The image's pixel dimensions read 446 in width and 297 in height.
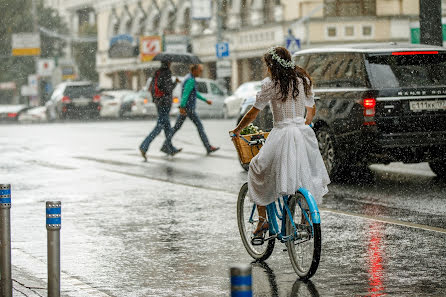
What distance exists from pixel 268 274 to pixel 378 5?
44.8 m

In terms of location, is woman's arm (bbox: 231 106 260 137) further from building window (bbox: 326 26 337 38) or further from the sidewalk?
building window (bbox: 326 26 337 38)

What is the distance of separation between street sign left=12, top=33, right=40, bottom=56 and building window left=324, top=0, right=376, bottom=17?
23.0 meters

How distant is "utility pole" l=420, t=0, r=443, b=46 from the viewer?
16.9 meters

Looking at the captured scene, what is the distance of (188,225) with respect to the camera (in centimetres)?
1046

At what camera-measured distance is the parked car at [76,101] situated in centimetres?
4231

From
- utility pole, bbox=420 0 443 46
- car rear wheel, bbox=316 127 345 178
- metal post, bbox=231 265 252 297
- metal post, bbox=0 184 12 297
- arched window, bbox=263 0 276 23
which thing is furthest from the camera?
arched window, bbox=263 0 276 23

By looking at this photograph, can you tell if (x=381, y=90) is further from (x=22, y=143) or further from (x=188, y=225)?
(x=22, y=143)

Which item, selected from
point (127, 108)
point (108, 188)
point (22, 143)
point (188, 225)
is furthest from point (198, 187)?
point (127, 108)

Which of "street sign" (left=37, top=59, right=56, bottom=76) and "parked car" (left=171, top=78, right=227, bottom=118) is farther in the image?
"street sign" (left=37, top=59, right=56, bottom=76)

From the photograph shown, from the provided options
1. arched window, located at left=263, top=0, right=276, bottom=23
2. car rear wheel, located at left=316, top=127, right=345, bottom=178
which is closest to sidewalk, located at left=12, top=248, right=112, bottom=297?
car rear wheel, located at left=316, top=127, right=345, bottom=178

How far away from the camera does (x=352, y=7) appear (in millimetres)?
51438

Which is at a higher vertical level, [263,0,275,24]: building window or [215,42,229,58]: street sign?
[263,0,275,24]: building window

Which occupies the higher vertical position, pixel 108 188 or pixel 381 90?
pixel 381 90

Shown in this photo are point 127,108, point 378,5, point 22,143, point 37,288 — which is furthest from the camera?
point 378,5
